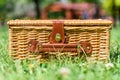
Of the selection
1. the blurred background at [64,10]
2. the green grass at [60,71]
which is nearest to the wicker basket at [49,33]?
the green grass at [60,71]

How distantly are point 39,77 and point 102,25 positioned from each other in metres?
1.22

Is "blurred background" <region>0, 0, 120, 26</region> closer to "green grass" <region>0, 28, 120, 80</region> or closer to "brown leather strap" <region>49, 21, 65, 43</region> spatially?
"brown leather strap" <region>49, 21, 65, 43</region>

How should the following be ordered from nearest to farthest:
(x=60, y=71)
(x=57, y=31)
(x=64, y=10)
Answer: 1. (x=60, y=71)
2. (x=57, y=31)
3. (x=64, y=10)

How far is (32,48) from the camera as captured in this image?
4.06 metres

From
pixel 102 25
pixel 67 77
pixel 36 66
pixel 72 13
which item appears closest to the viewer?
pixel 67 77

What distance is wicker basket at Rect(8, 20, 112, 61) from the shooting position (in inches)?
159

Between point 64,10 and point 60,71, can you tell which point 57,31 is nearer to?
point 60,71

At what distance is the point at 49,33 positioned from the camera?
4.08 m

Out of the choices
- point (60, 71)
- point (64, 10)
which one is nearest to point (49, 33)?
point (60, 71)

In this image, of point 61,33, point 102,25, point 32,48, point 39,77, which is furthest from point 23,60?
point 39,77

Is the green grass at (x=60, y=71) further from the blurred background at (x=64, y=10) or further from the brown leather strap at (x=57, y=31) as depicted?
the blurred background at (x=64, y=10)

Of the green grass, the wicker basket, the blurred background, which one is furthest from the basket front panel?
the blurred background

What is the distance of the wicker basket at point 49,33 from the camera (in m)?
4.03

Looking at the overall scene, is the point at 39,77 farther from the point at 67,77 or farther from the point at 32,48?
the point at 32,48
